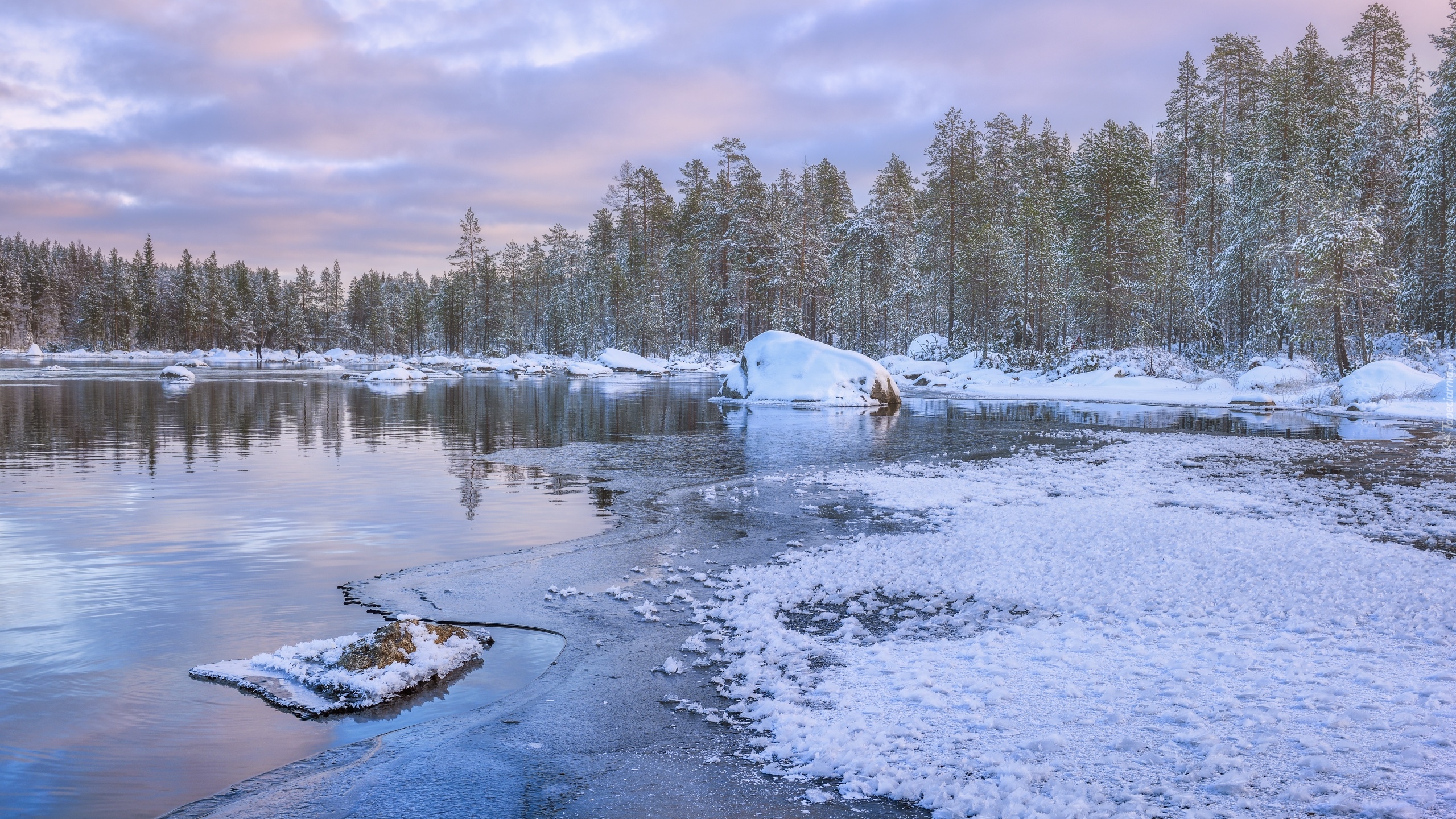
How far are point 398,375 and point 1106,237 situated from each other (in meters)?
42.9

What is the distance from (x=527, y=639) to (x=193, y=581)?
3.87 metres

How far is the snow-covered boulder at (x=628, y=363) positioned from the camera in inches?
2537

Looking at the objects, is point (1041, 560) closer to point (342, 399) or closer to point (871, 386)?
point (871, 386)

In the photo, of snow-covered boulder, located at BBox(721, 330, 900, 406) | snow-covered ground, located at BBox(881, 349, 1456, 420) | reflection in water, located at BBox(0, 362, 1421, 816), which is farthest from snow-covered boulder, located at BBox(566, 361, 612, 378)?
reflection in water, located at BBox(0, 362, 1421, 816)

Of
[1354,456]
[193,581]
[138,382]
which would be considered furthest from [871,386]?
[138,382]

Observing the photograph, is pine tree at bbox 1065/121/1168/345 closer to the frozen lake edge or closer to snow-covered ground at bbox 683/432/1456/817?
snow-covered ground at bbox 683/432/1456/817

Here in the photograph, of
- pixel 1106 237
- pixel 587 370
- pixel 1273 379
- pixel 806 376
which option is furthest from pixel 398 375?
pixel 1273 379

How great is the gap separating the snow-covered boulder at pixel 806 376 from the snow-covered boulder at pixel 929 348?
25.4 metres

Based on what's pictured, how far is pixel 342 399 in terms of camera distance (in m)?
34.4

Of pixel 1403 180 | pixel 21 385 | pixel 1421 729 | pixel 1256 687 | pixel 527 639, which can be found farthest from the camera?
pixel 21 385

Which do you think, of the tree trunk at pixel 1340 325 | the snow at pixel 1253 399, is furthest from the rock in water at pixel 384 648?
the tree trunk at pixel 1340 325

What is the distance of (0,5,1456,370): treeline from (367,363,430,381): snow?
27037 millimetres

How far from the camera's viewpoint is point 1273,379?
33250 millimetres

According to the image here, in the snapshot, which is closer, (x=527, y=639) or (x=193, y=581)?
(x=527, y=639)
